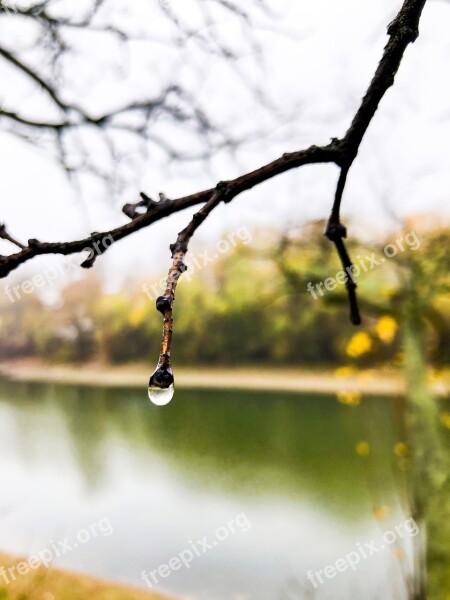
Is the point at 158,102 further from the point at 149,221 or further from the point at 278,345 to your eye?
the point at 278,345

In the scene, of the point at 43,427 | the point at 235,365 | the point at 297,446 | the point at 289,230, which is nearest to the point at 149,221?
the point at 289,230

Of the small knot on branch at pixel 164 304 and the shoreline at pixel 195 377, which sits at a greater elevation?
the shoreline at pixel 195 377

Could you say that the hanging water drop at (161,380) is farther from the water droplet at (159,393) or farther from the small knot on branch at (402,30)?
the small knot on branch at (402,30)

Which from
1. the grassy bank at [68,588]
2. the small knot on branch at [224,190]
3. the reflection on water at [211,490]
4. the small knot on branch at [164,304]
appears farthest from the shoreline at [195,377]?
the small knot on branch at [164,304]

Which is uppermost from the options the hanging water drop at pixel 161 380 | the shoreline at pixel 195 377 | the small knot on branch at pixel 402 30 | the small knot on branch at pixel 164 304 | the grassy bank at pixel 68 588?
the shoreline at pixel 195 377

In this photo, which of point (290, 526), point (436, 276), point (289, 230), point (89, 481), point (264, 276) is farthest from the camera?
point (264, 276)

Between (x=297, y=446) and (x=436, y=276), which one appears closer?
(x=436, y=276)

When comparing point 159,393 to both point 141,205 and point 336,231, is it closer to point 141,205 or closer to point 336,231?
point 141,205

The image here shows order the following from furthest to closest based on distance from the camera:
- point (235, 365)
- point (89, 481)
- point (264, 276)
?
point (235, 365) < point (264, 276) < point (89, 481)
